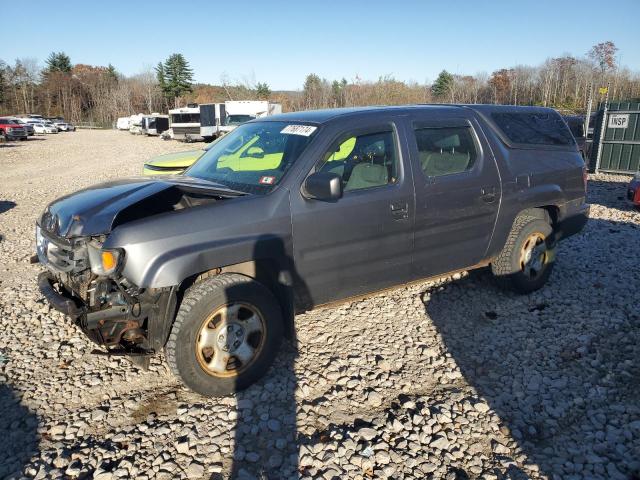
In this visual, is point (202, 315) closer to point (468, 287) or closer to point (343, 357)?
point (343, 357)

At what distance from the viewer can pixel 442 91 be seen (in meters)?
55.6

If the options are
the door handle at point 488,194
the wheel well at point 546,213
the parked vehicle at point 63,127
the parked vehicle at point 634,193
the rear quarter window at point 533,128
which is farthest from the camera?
the parked vehicle at point 63,127

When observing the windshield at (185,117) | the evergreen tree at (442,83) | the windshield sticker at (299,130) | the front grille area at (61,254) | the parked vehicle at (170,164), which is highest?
the evergreen tree at (442,83)

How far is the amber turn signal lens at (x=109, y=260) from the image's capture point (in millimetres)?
2961

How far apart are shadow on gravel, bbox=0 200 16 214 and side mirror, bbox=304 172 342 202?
987cm

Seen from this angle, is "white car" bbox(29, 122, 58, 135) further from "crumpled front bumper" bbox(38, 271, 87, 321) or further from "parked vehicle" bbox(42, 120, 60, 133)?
"crumpled front bumper" bbox(38, 271, 87, 321)

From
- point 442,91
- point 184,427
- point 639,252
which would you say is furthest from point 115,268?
point 442,91

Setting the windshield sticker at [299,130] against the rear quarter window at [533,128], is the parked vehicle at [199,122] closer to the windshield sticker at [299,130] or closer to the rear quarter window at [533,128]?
the rear quarter window at [533,128]

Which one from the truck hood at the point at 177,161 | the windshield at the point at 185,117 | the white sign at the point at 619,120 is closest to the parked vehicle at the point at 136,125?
the windshield at the point at 185,117

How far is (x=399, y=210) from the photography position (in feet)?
12.6

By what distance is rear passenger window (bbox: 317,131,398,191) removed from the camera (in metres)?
3.69

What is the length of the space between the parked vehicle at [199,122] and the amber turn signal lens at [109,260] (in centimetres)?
2882

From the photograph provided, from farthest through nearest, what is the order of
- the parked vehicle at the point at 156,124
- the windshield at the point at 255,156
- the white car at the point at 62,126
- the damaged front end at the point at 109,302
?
1. the white car at the point at 62,126
2. the parked vehicle at the point at 156,124
3. the windshield at the point at 255,156
4. the damaged front end at the point at 109,302

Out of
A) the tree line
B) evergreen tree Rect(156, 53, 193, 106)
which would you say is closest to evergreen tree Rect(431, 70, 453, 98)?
the tree line
